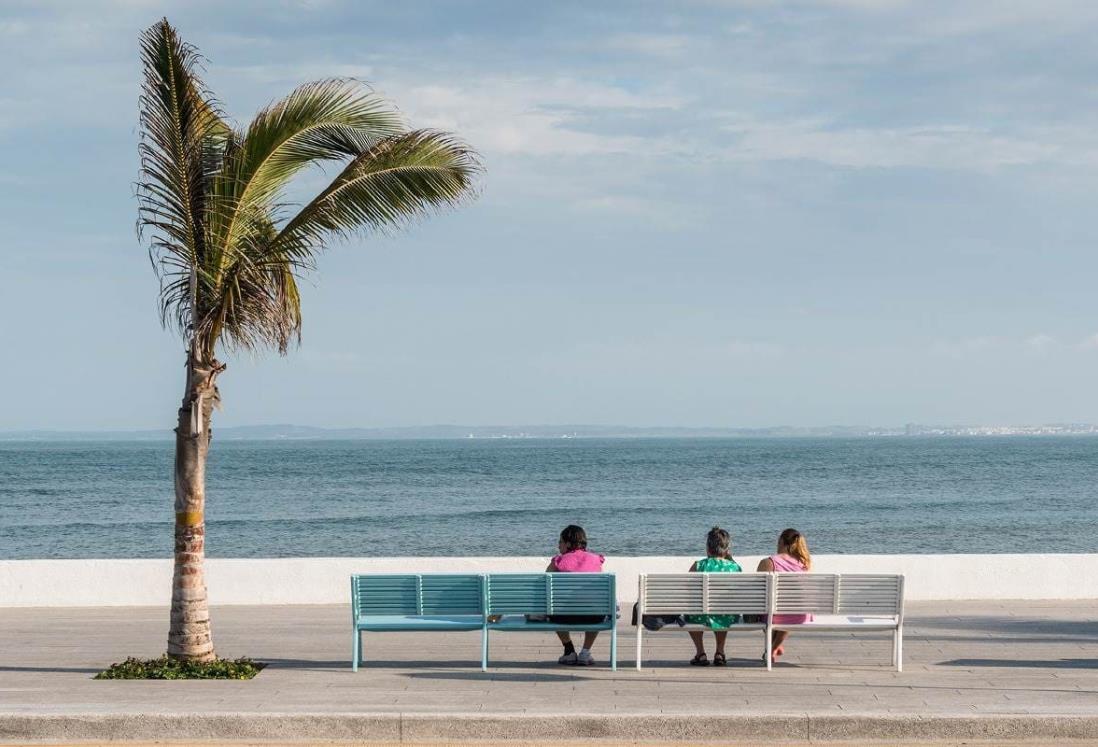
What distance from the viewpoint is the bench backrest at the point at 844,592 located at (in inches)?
380

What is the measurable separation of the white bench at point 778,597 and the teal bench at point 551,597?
0.25m

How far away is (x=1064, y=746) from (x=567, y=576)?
350 centimetres

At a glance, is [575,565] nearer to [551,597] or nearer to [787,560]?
[551,597]

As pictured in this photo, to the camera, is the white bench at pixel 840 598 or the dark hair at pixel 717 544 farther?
the dark hair at pixel 717 544

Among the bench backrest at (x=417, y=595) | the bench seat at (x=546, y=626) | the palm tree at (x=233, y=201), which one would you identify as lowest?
the bench seat at (x=546, y=626)

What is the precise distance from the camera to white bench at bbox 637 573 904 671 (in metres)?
9.65

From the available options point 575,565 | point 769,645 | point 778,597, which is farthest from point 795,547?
point 575,565

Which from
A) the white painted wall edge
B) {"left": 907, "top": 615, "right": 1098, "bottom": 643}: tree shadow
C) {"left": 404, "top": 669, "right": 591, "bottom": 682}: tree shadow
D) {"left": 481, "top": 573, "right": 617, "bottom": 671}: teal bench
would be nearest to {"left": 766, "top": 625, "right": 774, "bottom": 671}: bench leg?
{"left": 481, "top": 573, "right": 617, "bottom": 671}: teal bench

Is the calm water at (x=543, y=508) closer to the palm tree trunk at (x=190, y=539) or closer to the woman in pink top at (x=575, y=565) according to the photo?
the woman in pink top at (x=575, y=565)

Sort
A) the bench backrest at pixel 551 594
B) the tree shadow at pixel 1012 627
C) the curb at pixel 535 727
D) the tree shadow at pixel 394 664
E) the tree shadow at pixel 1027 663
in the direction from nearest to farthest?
1. the curb at pixel 535 727
2. the bench backrest at pixel 551 594
3. the tree shadow at pixel 1027 663
4. the tree shadow at pixel 394 664
5. the tree shadow at pixel 1012 627

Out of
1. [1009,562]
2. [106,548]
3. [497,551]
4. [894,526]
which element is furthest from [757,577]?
[894,526]

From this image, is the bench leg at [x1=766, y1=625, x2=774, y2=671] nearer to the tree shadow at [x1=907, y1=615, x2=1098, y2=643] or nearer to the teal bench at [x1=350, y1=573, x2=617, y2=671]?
the teal bench at [x1=350, y1=573, x2=617, y2=671]

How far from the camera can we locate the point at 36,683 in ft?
30.8

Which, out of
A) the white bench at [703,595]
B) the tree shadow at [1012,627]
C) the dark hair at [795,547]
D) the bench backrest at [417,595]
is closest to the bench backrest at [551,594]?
the bench backrest at [417,595]
